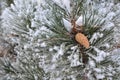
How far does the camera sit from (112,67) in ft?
3.65

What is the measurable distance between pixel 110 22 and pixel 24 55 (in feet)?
1.42

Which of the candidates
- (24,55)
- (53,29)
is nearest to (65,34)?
(53,29)

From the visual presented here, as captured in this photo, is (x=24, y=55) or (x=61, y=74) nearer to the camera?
(x=61, y=74)

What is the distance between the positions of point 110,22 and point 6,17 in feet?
1.59

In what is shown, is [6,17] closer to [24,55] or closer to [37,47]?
[24,55]

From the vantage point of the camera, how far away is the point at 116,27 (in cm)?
109

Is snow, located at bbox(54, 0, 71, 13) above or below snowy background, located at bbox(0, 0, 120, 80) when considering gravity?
above

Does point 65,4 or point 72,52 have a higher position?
point 65,4

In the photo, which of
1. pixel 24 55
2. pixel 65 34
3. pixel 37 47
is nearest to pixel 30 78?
pixel 24 55

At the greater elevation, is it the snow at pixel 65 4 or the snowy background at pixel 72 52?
the snow at pixel 65 4

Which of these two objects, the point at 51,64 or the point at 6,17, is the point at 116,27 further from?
the point at 6,17

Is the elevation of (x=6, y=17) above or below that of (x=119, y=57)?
above

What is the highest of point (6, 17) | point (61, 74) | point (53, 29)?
point (6, 17)

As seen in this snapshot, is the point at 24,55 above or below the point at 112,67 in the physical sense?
above
